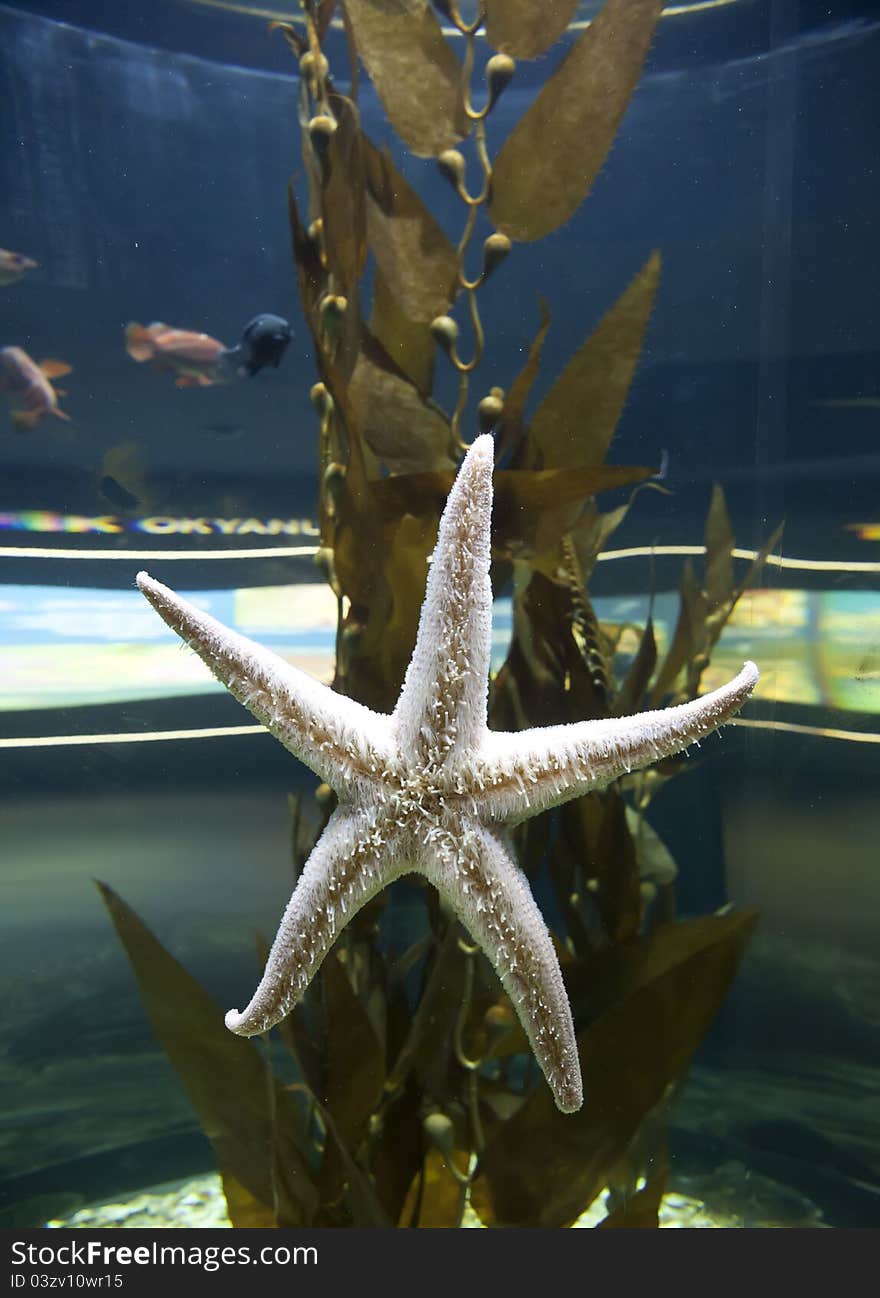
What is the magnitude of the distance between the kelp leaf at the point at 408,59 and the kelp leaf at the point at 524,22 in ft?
0.34

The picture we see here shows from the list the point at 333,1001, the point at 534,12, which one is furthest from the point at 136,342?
the point at 333,1001

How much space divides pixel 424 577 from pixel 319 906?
694mm

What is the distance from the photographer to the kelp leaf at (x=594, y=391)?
5.89 feet

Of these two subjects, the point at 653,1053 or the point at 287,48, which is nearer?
the point at 653,1053

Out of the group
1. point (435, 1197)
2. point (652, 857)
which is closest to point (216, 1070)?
point (435, 1197)

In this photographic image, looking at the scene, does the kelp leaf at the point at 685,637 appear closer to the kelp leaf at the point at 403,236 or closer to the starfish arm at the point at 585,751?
the starfish arm at the point at 585,751

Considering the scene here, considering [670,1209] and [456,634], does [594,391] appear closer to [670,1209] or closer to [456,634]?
[456,634]

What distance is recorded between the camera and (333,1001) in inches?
70.0

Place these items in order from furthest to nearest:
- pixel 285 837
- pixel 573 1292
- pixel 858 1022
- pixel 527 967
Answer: pixel 285 837 → pixel 858 1022 → pixel 573 1292 → pixel 527 967

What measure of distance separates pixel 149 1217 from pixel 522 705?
202 cm

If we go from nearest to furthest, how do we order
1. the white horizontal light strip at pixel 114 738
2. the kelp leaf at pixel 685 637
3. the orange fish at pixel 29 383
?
the kelp leaf at pixel 685 637, the orange fish at pixel 29 383, the white horizontal light strip at pixel 114 738

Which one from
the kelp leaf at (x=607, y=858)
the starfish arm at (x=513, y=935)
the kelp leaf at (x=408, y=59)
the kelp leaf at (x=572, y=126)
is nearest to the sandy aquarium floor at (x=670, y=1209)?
the kelp leaf at (x=607, y=858)

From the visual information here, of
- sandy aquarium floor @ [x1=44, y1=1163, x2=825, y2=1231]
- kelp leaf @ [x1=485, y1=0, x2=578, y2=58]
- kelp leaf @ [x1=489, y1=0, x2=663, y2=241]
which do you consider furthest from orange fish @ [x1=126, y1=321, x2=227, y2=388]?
sandy aquarium floor @ [x1=44, y1=1163, x2=825, y2=1231]

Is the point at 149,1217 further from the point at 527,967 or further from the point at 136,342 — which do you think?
the point at 136,342
